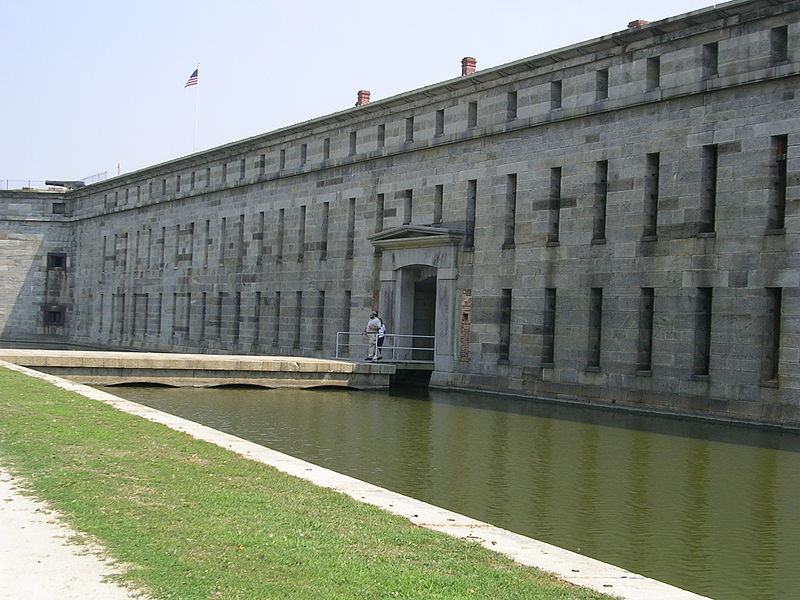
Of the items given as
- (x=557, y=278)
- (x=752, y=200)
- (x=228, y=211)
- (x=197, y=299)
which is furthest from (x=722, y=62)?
(x=197, y=299)

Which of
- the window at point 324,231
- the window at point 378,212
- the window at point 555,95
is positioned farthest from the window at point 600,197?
the window at point 324,231

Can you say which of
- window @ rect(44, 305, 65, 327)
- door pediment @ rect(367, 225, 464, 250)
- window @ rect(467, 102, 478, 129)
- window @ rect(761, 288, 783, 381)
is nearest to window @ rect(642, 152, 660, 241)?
window @ rect(761, 288, 783, 381)

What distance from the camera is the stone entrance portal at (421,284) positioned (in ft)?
107

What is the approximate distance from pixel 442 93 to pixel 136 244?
27.9 metres

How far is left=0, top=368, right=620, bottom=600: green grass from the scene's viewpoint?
6.77m

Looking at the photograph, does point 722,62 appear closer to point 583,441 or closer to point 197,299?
point 583,441

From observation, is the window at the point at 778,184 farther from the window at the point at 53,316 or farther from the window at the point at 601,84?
the window at the point at 53,316

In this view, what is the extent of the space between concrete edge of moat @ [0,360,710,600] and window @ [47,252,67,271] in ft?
181

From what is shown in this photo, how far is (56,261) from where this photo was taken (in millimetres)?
66188

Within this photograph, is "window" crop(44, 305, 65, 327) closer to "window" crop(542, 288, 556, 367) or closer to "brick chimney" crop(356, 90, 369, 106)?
"brick chimney" crop(356, 90, 369, 106)

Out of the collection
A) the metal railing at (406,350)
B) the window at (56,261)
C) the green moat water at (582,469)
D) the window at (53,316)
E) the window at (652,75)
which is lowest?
the green moat water at (582,469)

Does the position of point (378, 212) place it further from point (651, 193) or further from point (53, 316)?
point (53, 316)

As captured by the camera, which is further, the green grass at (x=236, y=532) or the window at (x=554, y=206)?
the window at (x=554, y=206)

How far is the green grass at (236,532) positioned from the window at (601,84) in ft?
59.8
